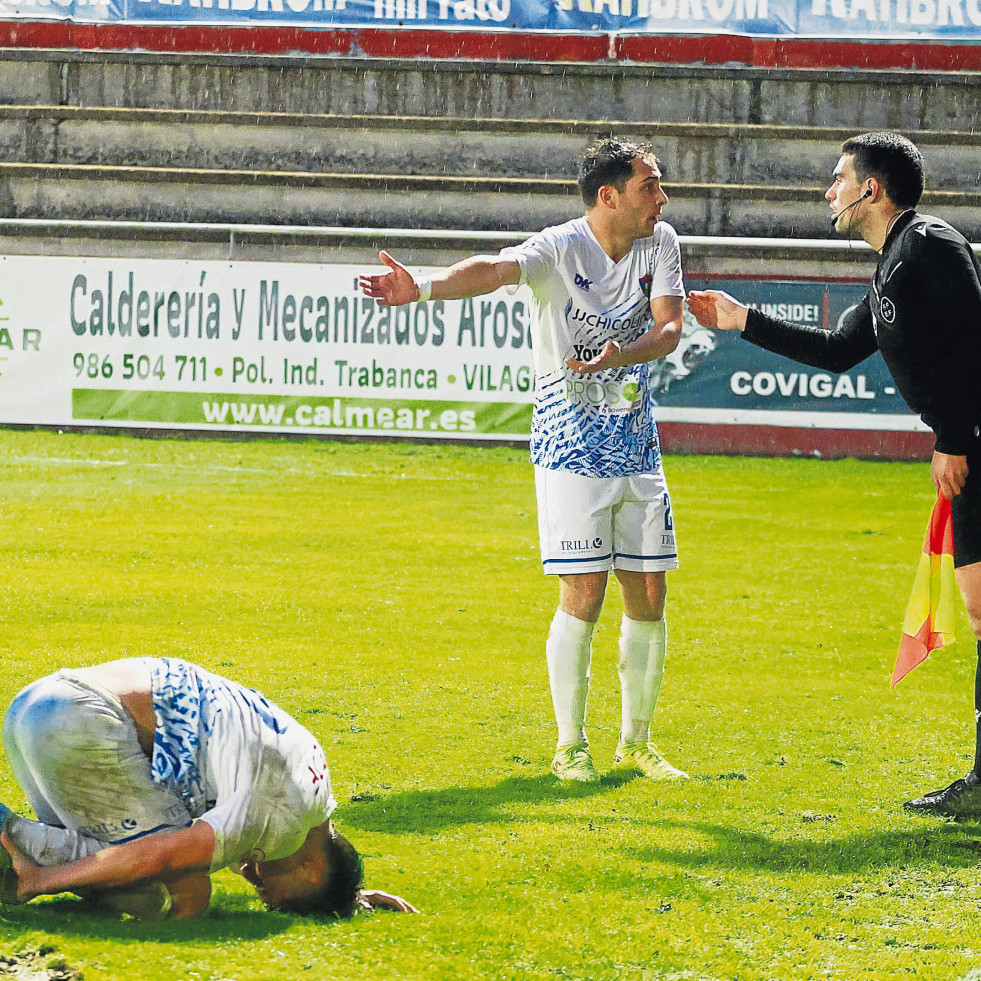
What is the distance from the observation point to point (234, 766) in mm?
3209

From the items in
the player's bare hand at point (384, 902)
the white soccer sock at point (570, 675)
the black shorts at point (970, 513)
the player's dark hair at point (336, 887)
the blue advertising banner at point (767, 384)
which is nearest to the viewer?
the player's dark hair at point (336, 887)

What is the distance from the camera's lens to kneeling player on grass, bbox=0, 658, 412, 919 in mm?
3207

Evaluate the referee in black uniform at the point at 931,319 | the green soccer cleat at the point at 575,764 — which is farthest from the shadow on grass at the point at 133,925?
the referee in black uniform at the point at 931,319

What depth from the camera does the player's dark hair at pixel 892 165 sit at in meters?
4.53

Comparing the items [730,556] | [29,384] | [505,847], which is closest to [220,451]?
[29,384]

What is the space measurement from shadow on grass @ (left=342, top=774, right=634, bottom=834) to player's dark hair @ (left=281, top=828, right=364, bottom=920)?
31.0 inches

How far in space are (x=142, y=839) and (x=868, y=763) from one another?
9.73ft

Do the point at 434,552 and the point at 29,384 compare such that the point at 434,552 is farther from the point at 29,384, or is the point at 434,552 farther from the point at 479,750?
the point at 29,384

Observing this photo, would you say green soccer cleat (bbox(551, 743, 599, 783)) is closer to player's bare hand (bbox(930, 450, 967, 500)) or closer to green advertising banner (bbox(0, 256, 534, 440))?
player's bare hand (bbox(930, 450, 967, 500))

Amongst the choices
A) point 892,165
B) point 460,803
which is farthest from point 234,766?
point 892,165

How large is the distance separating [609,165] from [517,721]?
7.22 feet

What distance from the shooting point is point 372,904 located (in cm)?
352

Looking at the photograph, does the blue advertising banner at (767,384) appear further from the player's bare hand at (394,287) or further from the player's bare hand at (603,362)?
the player's bare hand at (394,287)

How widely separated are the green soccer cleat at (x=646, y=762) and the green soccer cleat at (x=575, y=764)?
0.52 feet
